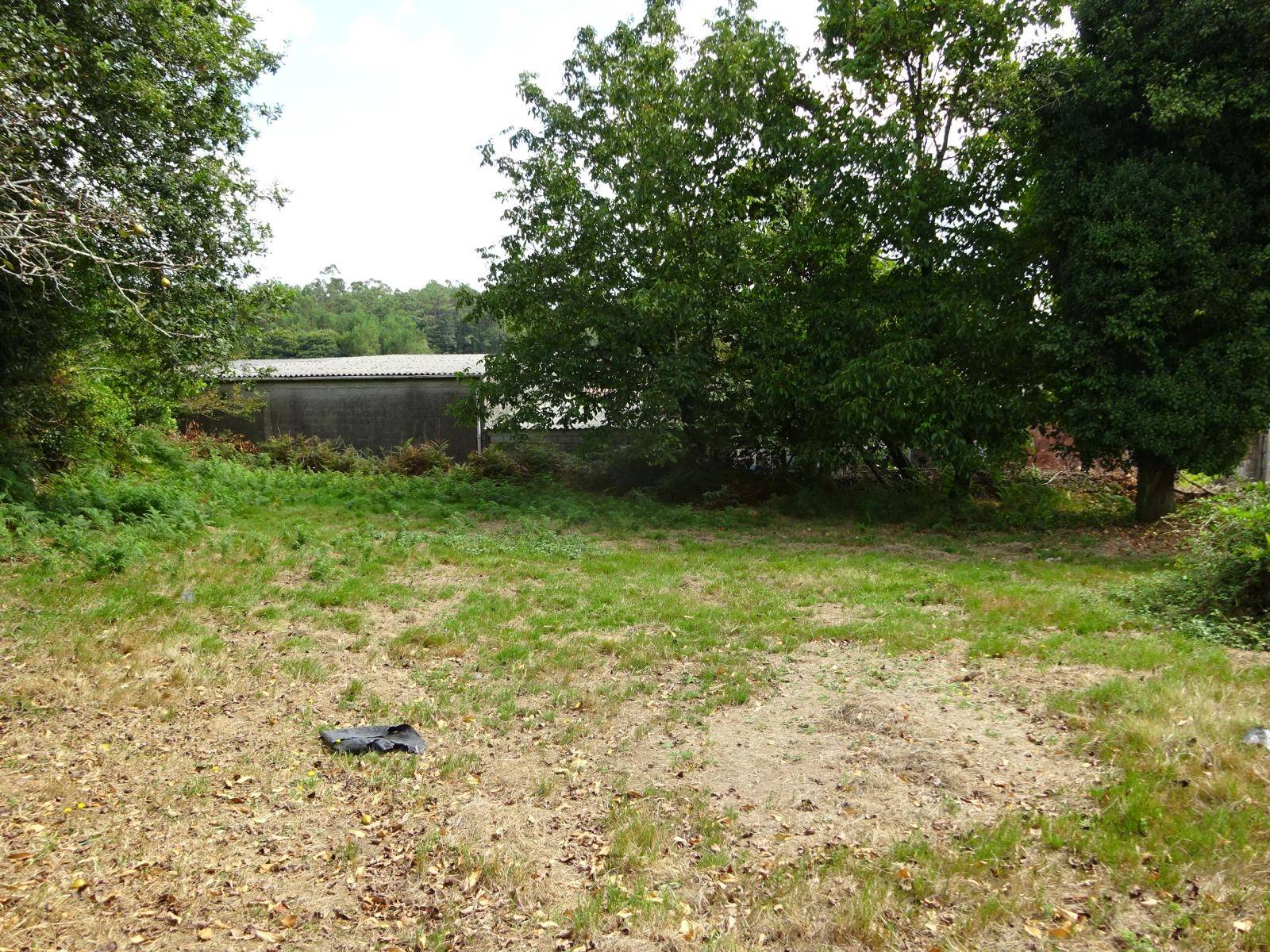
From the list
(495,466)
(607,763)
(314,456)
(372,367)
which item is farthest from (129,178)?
(372,367)

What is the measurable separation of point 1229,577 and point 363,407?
59.2ft

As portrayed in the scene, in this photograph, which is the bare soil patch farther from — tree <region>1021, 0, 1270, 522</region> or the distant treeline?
the distant treeline

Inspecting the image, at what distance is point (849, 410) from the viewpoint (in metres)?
12.5

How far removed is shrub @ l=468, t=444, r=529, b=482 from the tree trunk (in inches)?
420

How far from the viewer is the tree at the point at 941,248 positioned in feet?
40.1

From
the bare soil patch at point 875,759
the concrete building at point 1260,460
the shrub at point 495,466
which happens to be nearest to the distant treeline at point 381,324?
the shrub at point 495,466

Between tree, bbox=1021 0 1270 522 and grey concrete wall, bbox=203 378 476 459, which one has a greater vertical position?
tree, bbox=1021 0 1270 522

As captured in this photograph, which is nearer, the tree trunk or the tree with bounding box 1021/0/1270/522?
the tree with bounding box 1021/0/1270/522

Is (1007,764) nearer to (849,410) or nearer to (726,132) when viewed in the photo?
(849,410)

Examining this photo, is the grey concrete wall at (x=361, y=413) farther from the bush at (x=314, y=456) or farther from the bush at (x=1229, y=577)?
the bush at (x=1229, y=577)

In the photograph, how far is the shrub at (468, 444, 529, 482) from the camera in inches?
639

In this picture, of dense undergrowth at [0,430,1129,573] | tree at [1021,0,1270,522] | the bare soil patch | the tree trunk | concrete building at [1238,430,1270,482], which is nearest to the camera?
the bare soil patch

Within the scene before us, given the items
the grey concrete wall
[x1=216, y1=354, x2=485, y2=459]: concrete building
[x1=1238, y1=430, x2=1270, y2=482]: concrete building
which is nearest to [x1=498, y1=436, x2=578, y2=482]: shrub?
[x1=216, y1=354, x2=485, y2=459]: concrete building

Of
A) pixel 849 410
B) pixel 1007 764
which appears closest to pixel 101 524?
pixel 1007 764
